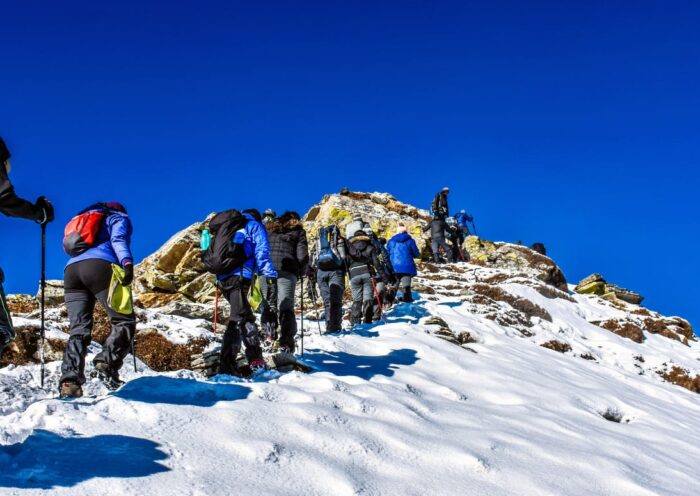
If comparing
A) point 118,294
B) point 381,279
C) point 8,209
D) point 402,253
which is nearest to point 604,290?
point 402,253

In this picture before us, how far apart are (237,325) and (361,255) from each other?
6093mm

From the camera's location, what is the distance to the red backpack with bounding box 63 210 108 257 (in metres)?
6.07

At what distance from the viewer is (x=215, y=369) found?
8.09 meters

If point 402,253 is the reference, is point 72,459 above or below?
below

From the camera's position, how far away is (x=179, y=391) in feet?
19.5

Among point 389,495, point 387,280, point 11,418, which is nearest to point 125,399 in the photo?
point 11,418

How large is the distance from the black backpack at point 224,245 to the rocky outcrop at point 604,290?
2841cm

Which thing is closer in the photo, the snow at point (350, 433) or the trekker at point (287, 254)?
the snow at point (350, 433)

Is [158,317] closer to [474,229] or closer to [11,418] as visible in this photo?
[11,418]

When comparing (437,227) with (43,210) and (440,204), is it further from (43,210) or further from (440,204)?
(43,210)

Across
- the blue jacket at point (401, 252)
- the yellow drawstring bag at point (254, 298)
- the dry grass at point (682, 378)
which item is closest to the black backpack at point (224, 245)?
the yellow drawstring bag at point (254, 298)

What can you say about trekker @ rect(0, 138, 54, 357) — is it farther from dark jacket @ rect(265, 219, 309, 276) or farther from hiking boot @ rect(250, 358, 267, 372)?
dark jacket @ rect(265, 219, 309, 276)

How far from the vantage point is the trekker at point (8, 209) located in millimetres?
4582

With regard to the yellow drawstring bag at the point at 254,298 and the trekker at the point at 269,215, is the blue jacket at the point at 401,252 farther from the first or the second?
the yellow drawstring bag at the point at 254,298
